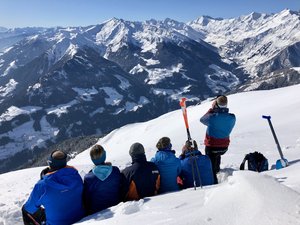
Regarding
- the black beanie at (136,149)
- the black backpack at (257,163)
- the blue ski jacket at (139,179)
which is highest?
the black beanie at (136,149)

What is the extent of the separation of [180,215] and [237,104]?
121 feet

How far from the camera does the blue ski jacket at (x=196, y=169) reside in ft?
35.0

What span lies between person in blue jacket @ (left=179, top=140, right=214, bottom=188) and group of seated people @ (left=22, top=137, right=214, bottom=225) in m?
0.03

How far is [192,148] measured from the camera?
1091 cm

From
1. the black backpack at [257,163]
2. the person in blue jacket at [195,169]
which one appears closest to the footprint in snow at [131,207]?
the person in blue jacket at [195,169]

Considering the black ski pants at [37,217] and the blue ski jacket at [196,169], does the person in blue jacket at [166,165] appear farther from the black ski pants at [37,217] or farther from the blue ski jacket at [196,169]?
the black ski pants at [37,217]

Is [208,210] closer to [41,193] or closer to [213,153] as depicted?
[41,193]

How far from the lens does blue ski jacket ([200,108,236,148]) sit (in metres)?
12.3

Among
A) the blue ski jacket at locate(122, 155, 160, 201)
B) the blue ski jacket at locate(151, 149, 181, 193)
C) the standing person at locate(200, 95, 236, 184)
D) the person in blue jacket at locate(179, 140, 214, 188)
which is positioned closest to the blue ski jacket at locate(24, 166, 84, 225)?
the blue ski jacket at locate(122, 155, 160, 201)

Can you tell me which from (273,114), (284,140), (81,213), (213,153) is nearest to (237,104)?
(273,114)

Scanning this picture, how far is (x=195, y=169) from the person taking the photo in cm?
1077

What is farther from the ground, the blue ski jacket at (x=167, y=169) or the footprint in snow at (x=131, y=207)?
the blue ski jacket at (x=167, y=169)

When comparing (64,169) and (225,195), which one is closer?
(225,195)

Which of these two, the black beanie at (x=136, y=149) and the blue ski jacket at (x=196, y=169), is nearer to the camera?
the black beanie at (x=136, y=149)
